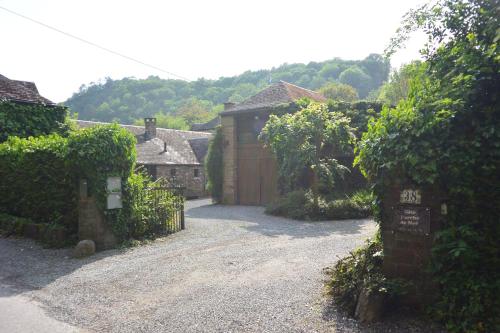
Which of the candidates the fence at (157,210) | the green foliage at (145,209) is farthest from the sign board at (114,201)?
the fence at (157,210)

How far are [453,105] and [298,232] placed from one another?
23.2 ft

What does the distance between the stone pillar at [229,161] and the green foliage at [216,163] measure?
0.25 metres

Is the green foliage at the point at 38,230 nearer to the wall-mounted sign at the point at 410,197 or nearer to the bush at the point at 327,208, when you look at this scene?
the bush at the point at 327,208

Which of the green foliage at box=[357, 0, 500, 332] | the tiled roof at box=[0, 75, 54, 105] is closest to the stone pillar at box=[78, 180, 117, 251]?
the green foliage at box=[357, 0, 500, 332]

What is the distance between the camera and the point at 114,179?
9453 mm

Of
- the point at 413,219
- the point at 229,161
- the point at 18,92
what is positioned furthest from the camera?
the point at 229,161

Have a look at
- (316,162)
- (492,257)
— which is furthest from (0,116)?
(492,257)

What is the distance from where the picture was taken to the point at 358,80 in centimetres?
6569

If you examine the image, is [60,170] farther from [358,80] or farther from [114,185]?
[358,80]

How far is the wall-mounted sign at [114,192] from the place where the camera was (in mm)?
9297

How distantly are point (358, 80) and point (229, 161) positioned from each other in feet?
168

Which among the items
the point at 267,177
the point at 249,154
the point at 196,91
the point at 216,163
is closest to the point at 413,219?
the point at 267,177

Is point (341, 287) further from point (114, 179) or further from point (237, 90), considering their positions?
point (237, 90)

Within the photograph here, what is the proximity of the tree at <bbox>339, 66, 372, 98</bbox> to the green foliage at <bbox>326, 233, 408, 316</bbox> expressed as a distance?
62.8 meters
